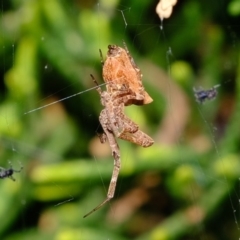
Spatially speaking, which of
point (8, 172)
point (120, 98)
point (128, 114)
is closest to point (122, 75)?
point (120, 98)

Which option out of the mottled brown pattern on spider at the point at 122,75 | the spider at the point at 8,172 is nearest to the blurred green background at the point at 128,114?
the spider at the point at 8,172

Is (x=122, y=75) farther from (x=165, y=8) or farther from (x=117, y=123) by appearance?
(x=165, y=8)

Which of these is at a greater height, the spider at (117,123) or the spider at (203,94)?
the spider at (117,123)

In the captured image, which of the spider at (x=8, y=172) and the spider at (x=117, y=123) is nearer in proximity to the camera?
the spider at (x=117, y=123)

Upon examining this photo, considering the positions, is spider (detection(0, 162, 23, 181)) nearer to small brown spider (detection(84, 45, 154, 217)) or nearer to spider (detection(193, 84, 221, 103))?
small brown spider (detection(84, 45, 154, 217))

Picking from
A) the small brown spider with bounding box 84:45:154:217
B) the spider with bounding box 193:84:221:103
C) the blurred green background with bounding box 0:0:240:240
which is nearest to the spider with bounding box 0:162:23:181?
the blurred green background with bounding box 0:0:240:240

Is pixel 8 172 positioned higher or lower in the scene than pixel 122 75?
lower

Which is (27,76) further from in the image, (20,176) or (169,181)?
(169,181)

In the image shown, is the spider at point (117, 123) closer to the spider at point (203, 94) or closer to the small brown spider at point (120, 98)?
the small brown spider at point (120, 98)
